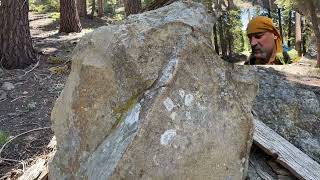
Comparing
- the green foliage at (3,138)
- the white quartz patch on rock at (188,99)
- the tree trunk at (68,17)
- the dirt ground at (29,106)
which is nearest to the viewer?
the white quartz patch on rock at (188,99)

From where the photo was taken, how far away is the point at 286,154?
339 cm

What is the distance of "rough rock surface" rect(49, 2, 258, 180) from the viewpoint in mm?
2787

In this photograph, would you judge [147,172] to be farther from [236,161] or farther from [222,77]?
[222,77]

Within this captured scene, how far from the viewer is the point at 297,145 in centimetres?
387

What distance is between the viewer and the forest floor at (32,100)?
5.04m

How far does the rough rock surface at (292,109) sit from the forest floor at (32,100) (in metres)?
0.29

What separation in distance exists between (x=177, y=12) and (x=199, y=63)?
49cm

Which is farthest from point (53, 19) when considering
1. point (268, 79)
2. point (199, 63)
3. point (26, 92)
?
point (199, 63)

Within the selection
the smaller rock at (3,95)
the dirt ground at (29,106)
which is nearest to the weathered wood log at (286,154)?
the dirt ground at (29,106)

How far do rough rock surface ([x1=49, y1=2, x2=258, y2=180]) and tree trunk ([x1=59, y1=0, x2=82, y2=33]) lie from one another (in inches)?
391

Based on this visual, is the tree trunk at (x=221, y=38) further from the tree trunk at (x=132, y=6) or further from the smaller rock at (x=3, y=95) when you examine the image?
the smaller rock at (x=3, y=95)

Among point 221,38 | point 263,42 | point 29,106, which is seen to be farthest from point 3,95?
point 221,38

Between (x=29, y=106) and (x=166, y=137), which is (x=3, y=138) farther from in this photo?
(x=166, y=137)

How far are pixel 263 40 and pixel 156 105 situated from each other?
2.20m
